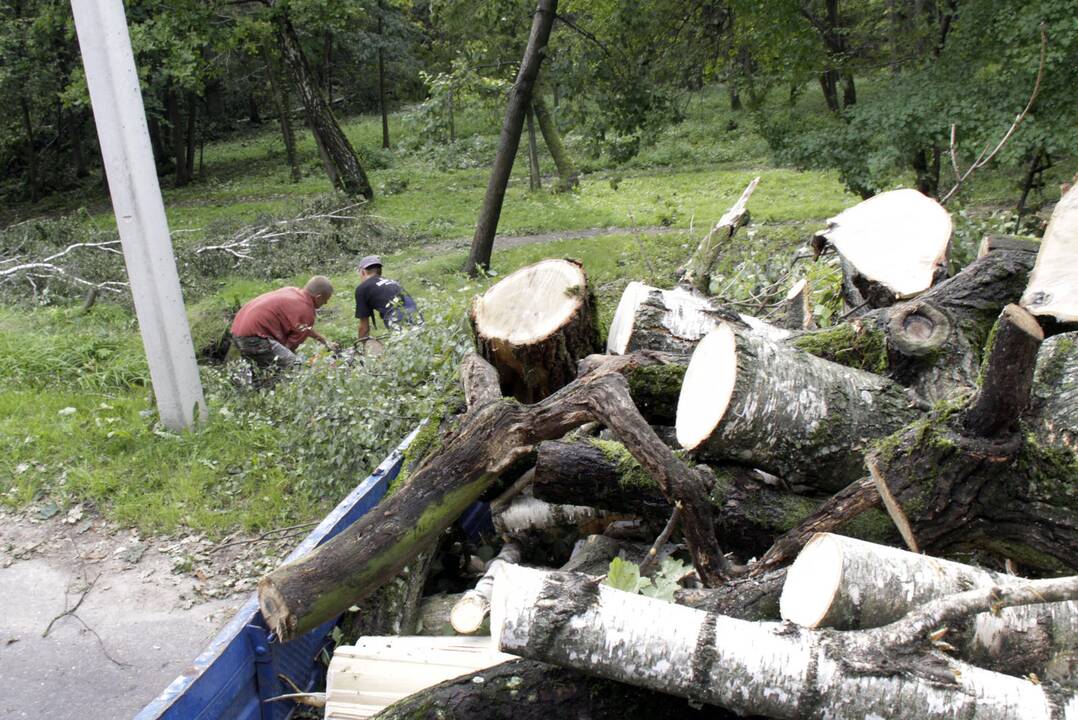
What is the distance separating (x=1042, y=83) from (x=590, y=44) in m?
5.37

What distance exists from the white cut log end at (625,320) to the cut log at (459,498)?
67 cm

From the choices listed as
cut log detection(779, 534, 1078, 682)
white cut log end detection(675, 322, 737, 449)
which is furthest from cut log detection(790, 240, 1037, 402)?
cut log detection(779, 534, 1078, 682)

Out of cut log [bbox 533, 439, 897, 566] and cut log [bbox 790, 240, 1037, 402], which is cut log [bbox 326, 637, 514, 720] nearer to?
cut log [bbox 533, 439, 897, 566]

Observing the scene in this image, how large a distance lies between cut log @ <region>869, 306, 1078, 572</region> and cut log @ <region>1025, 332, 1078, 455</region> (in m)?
0.10

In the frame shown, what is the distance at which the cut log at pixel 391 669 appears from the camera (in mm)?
2934

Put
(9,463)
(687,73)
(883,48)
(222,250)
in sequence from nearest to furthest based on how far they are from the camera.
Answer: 1. (9,463)
2. (883,48)
3. (687,73)
4. (222,250)

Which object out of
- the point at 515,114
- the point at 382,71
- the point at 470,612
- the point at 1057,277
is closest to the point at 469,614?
the point at 470,612

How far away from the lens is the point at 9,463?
6.83m

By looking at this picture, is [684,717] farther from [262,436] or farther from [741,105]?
[741,105]

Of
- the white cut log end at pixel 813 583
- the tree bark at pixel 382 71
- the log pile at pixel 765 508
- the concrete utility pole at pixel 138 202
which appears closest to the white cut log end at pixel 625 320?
the log pile at pixel 765 508

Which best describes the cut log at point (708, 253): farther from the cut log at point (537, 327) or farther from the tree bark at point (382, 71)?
the tree bark at point (382, 71)

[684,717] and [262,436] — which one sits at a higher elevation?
[684,717]

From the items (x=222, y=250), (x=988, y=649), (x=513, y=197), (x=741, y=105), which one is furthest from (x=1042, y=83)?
(x=741, y=105)

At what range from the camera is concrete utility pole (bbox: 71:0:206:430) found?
620cm
